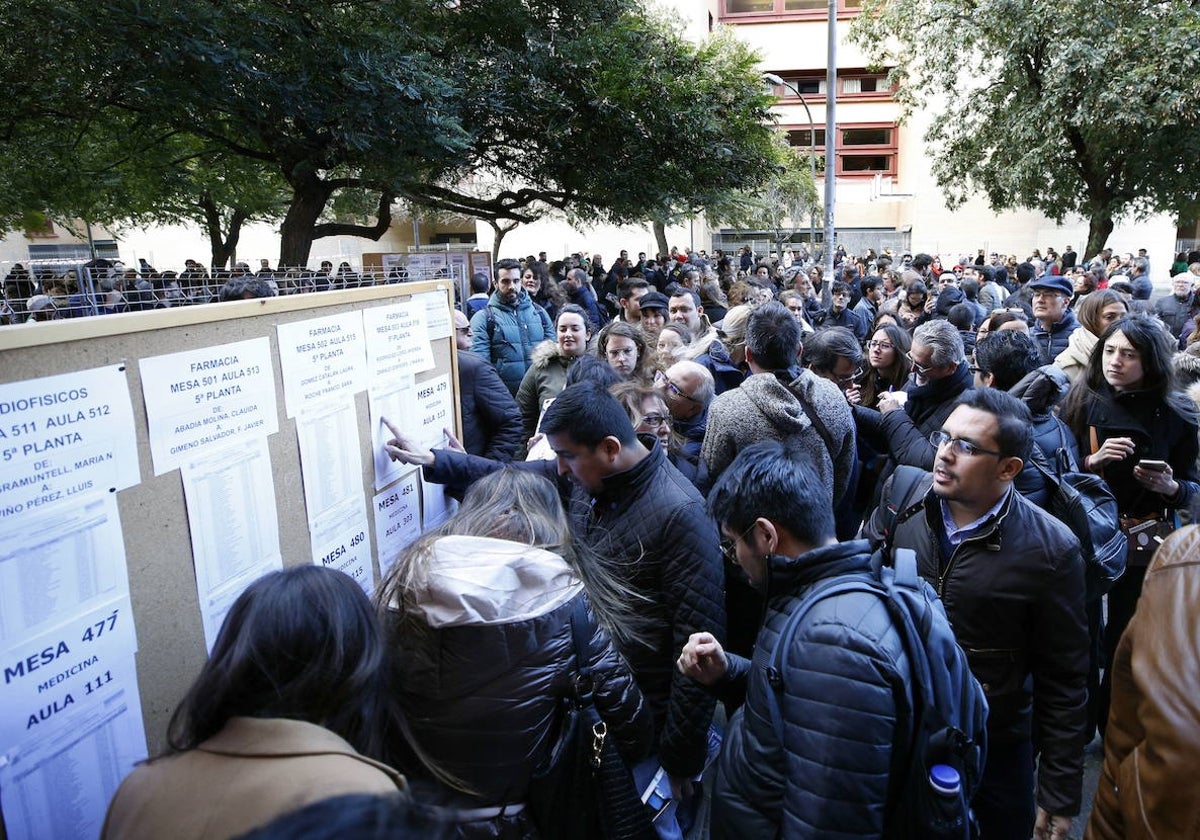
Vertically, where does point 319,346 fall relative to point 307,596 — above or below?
above

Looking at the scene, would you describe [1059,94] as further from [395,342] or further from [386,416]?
[386,416]

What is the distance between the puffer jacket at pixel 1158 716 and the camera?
1.32 meters

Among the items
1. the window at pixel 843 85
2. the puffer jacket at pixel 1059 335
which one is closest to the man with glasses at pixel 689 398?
the puffer jacket at pixel 1059 335

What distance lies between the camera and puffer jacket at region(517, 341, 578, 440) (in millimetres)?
5109

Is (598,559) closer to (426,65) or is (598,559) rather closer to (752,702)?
(752,702)

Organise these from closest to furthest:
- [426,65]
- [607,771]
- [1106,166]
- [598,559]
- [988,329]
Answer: [607,771]
[598,559]
[988,329]
[426,65]
[1106,166]

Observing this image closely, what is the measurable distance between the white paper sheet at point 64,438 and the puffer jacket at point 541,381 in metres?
3.45

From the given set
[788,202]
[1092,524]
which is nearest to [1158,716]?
[1092,524]

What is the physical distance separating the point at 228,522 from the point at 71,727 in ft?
1.77

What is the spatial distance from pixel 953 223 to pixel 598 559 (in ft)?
153

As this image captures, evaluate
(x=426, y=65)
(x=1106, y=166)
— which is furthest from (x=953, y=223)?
(x=426, y=65)

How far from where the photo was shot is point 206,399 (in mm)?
1862

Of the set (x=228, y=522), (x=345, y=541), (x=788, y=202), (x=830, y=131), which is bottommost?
(x=345, y=541)

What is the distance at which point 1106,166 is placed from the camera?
824 inches
